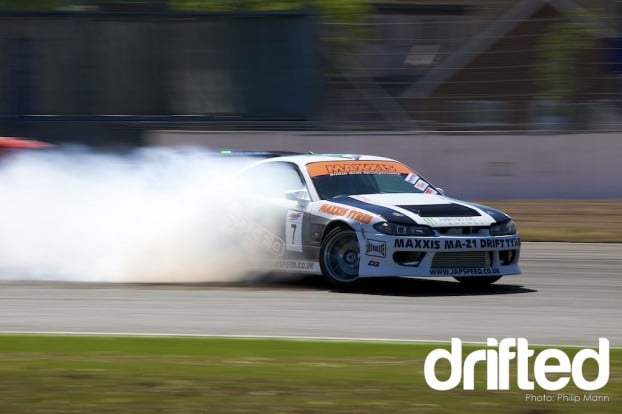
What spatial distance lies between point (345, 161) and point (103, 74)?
518 inches

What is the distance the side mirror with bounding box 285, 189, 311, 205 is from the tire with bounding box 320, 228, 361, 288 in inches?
20.6

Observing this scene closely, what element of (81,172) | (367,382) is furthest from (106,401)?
(81,172)

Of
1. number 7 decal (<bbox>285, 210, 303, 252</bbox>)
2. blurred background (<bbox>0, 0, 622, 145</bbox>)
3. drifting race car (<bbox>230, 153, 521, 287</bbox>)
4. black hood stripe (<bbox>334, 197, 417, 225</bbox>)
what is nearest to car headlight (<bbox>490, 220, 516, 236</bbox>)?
drifting race car (<bbox>230, 153, 521, 287</bbox>)

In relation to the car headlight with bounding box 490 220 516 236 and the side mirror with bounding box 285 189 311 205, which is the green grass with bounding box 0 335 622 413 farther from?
the side mirror with bounding box 285 189 311 205

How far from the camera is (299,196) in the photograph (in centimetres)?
1182

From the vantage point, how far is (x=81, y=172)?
46.4ft

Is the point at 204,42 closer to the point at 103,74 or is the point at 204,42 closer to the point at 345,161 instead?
the point at 103,74

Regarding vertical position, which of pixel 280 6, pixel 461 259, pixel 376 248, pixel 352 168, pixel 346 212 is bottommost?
pixel 461 259

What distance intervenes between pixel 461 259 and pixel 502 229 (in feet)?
1.82

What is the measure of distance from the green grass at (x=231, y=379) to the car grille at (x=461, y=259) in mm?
2618

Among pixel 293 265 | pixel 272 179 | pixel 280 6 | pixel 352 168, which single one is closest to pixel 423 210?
pixel 352 168

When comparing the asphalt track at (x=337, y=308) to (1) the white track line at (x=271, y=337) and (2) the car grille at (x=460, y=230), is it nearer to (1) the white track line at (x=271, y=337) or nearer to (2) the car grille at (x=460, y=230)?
(1) the white track line at (x=271, y=337)

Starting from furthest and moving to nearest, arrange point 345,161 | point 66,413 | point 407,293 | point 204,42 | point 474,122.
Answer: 1. point 204,42
2. point 474,122
3. point 345,161
4. point 407,293
5. point 66,413

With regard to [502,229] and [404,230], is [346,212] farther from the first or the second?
[502,229]
